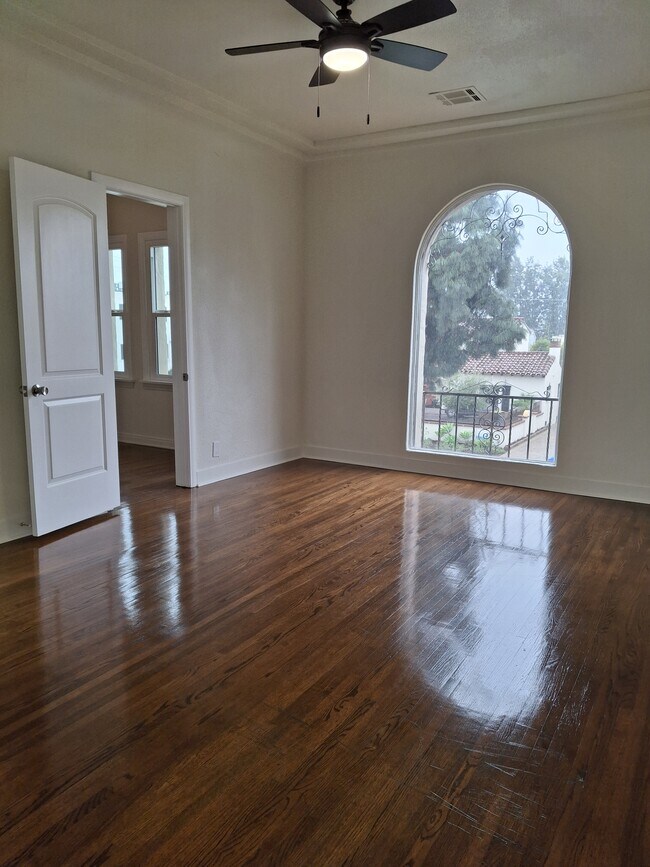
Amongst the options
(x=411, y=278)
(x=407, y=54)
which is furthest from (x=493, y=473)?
(x=407, y=54)

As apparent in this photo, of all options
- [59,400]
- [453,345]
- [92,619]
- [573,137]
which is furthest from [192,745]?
[573,137]

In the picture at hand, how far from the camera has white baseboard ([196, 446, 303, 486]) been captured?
5347 millimetres

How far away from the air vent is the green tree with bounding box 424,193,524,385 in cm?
90

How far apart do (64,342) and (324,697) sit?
2.88 m

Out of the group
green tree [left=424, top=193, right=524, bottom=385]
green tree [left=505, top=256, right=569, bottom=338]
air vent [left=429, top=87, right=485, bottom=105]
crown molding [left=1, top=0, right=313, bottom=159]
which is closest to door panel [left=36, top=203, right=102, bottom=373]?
crown molding [left=1, top=0, right=313, bottom=159]

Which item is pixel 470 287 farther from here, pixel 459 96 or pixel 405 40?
pixel 405 40

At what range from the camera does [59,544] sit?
3752mm

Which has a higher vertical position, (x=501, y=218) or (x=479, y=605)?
(x=501, y=218)

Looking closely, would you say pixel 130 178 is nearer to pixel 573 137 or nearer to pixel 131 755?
pixel 573 137

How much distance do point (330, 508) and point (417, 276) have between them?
253 centimetres

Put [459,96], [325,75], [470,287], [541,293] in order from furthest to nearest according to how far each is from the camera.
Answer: [470,287] < [541,293] < [459,96] < [325,75]

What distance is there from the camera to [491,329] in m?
5.46

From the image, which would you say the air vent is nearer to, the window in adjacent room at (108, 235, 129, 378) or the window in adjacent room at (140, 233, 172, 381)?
the window in adjacent room at (140, 233, 172, 381)

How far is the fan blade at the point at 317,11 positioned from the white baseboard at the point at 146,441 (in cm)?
483
